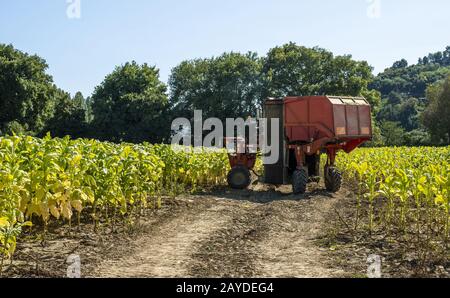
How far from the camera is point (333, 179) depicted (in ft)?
49.4

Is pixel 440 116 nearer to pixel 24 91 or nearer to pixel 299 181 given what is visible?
pixel 24 91

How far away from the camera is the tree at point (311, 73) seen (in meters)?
55.5

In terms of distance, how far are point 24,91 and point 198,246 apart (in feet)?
132

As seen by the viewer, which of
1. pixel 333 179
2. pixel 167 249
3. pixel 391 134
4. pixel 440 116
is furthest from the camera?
pixel 391 134

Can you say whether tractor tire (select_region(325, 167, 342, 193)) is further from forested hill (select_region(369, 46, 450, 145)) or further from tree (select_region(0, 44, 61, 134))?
forested hill (select_region(369, 46, 450, 145))

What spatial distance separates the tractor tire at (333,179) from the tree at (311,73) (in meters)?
40.4

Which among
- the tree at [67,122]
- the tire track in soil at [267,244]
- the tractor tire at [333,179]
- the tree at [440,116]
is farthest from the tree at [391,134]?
the tire track in soil at [267,244]

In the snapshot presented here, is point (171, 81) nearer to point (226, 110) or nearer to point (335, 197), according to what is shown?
point (226, 110)

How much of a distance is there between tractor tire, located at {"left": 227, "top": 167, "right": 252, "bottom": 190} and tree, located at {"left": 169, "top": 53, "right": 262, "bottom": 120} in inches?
1449

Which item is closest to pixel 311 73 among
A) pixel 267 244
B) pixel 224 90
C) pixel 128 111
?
pixel 224 90

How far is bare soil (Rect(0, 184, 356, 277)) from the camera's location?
6215 millimetres

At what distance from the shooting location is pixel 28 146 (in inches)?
322
